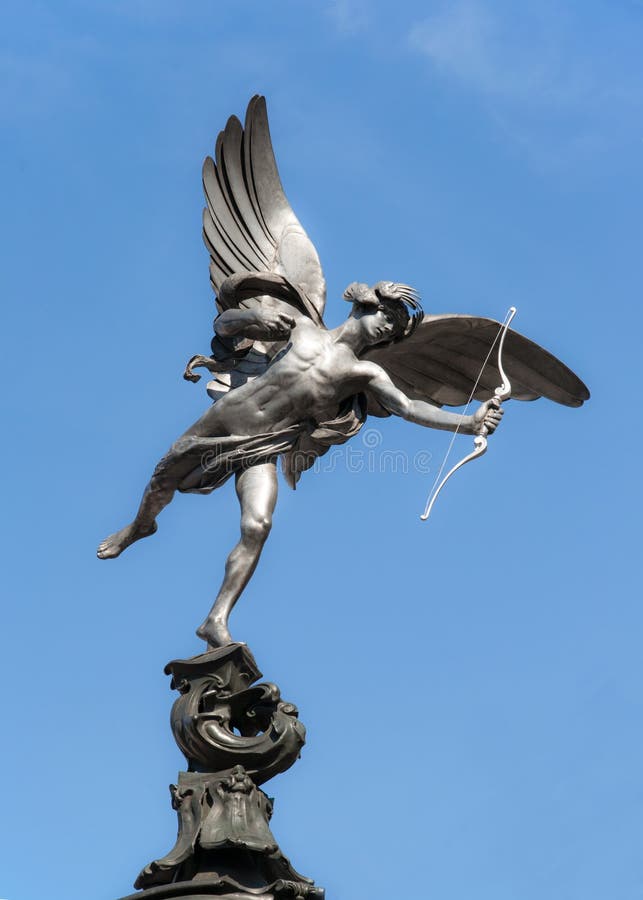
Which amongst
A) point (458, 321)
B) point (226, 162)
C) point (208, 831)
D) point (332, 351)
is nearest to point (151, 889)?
point (208, 831)

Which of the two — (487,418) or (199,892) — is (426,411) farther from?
(199,892)

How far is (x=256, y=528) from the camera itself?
1416 cm

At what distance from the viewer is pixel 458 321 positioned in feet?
51.0

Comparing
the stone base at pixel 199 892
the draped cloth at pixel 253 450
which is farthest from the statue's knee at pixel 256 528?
the stone base at pixel 199 892

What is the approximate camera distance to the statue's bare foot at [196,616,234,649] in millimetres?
13680

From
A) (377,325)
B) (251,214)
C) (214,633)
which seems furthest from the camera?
(251,214)

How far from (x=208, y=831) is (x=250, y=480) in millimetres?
3041

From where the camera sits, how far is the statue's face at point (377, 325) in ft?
48.6

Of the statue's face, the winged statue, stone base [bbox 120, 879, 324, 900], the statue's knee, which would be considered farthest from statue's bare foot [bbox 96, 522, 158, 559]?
stone base [bbox 120, 879, 324, 900]

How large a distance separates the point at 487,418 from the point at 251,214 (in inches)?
133

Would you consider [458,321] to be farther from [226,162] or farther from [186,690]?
[186,690]

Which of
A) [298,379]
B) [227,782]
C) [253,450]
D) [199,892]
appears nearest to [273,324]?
[298,379]

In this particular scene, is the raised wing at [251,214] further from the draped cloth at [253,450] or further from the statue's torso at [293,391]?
the draped cloth at [253,450]

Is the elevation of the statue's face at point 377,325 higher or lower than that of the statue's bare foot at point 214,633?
higher
